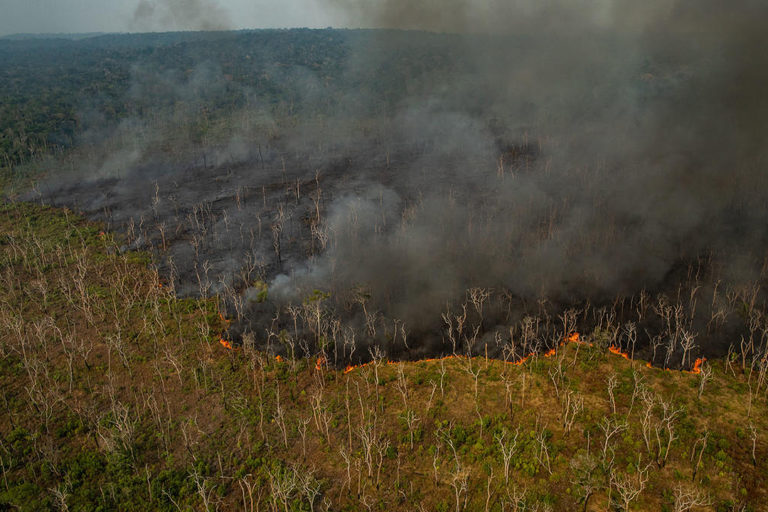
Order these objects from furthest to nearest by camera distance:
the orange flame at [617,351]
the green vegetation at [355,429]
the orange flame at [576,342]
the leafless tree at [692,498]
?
the orange flame at [617,351]
the orange flame at [576,342]
the green vegetation at [355,429]
the leafless tree at [692,498]

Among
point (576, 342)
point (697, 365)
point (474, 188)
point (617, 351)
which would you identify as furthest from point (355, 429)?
point (474, 188)

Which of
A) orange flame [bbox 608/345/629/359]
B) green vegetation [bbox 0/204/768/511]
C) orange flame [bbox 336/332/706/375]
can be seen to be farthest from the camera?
orange flame [bbox 608/345/629/359]

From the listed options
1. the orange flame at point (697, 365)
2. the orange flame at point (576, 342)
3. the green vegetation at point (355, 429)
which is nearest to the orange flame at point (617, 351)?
the orange flame at point (576, 342)

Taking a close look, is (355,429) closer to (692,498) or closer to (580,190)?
(692,498)

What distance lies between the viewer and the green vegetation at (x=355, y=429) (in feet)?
42.6

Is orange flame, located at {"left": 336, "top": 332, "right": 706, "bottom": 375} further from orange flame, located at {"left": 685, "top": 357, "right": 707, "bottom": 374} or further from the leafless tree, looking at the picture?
the leafless tree

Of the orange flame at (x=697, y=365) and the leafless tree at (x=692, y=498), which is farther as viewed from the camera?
the orange flame at (x=697, y=365)

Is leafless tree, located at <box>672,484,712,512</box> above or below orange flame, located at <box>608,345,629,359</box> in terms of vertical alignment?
below

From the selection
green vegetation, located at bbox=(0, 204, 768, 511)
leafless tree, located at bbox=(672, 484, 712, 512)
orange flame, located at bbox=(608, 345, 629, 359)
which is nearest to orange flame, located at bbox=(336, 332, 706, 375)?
orange flame, located at bbox=(608, 345, 629, 359)

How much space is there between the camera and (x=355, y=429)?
15391 mm

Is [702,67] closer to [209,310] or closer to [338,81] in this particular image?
[338,81]

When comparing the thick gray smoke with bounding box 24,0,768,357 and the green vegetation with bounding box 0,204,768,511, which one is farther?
the thick gray smoke with bounding box 24,0,768,357

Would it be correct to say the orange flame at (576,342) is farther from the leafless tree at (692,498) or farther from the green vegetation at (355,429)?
the leafless tree at (692,498)

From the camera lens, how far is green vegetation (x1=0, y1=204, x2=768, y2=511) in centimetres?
1298
